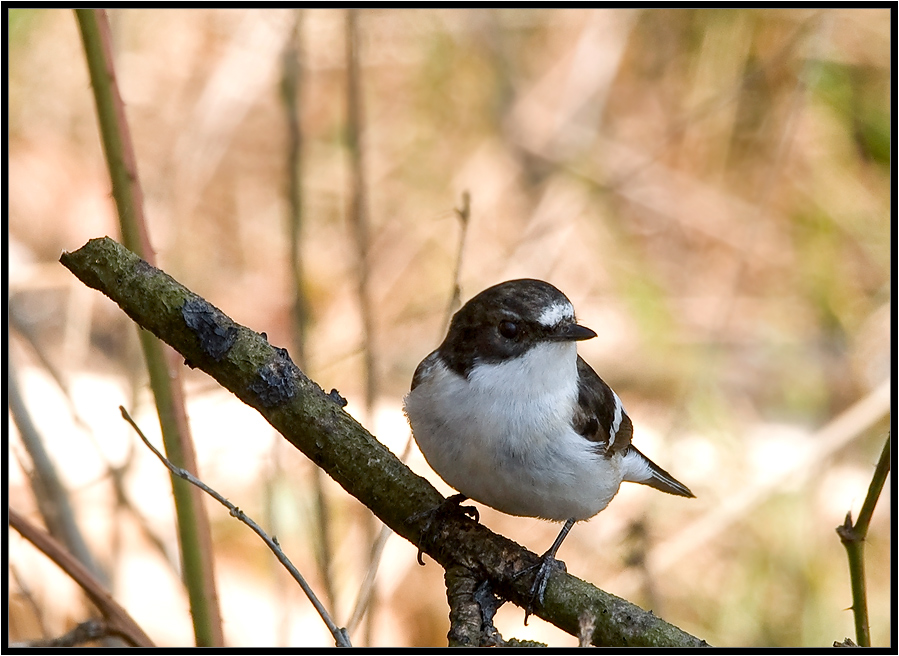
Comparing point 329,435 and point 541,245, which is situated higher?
point 541,245

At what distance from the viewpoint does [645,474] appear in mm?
4234

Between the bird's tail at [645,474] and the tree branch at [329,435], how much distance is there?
4.67ft

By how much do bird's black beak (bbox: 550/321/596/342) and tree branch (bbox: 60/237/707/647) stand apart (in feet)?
2.58

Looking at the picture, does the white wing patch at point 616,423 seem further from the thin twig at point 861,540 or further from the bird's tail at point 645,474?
the thin twig at point 861,540

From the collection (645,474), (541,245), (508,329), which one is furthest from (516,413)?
(541,245)

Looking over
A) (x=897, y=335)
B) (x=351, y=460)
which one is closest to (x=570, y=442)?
(x=351, y=460)

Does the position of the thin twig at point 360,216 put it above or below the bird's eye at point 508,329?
above

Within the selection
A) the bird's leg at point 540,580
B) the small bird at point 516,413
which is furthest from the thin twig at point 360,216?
the bird's leg at point 540,580

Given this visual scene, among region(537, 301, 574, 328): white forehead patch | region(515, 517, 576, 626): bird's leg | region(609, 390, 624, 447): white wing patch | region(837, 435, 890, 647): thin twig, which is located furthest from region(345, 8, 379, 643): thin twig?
region(837, 435, 890, 647): thin twig

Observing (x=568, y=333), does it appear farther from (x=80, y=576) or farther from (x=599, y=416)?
(x=80, y=576)

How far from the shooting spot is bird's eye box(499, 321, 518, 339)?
10.7 ft

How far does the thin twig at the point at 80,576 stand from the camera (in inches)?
95.3

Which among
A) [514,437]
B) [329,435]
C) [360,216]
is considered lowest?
[329,435]

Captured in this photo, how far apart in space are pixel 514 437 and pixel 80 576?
1462mm
